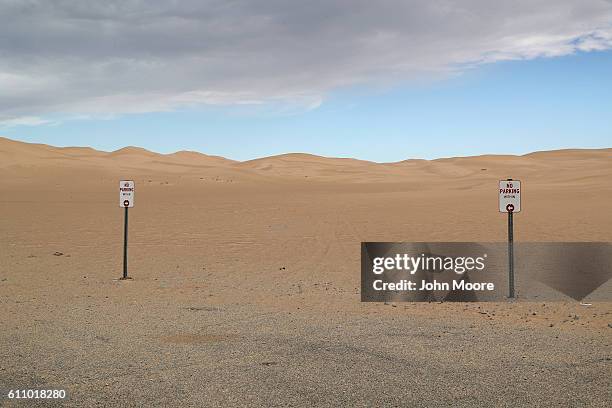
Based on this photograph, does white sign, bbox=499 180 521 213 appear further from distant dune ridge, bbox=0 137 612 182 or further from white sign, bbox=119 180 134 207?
distant dune ridge, bbox=0 137 612 182

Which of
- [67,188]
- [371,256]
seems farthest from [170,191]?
[371,256]

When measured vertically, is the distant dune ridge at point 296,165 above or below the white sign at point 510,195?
above

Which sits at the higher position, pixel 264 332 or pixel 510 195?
pixel 510 195

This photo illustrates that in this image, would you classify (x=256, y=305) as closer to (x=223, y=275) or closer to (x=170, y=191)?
(x=223, y=275)

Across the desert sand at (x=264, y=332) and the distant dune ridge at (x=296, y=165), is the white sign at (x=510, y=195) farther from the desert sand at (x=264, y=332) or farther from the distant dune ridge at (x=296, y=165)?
the distant dune ridge at (x=296, y=165)
